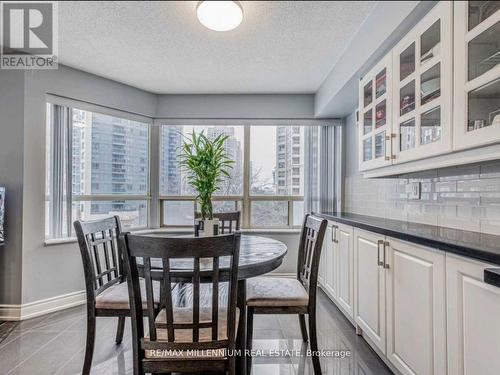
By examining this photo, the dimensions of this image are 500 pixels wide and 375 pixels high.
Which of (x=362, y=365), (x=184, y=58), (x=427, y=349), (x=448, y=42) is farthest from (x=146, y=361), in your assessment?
(x=184, y=58)

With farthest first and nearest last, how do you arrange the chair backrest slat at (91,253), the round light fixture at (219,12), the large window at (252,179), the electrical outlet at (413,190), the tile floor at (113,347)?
the large window at (252,179) < the electrical outlet at (413,190) < the tile floor at (113,347) < the chair backrest slat at (91,253) < the round light fixture at (219,12)

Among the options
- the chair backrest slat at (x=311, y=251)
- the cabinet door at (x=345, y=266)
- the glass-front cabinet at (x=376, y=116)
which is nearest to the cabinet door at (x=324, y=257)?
the cabinet door at (x=345, y=266)

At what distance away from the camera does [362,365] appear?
6.20ft

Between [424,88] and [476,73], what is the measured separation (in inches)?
14.2

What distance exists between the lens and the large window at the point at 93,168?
2.88 m

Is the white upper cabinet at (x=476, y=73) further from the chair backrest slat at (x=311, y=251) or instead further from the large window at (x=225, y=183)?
the large window at (x=225, y=183)

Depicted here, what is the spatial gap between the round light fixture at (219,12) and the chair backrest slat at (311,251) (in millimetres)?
1167

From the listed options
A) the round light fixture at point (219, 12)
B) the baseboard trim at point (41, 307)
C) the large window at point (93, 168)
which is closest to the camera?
the round light fixture at point (219, 12)

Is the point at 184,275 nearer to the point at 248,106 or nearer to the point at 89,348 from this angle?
the point at 89,348

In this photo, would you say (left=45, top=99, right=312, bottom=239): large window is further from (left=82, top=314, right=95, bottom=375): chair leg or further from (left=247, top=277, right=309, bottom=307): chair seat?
(left=82, top=314, right=95, bottom=375): chair leg

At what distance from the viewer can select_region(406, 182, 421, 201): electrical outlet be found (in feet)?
7.13

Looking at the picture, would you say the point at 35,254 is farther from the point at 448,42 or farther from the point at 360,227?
the point at 448,42

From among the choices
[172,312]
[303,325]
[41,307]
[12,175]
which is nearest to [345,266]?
[303,325]

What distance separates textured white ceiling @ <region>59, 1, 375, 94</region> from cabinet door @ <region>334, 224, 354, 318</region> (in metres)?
1.47
